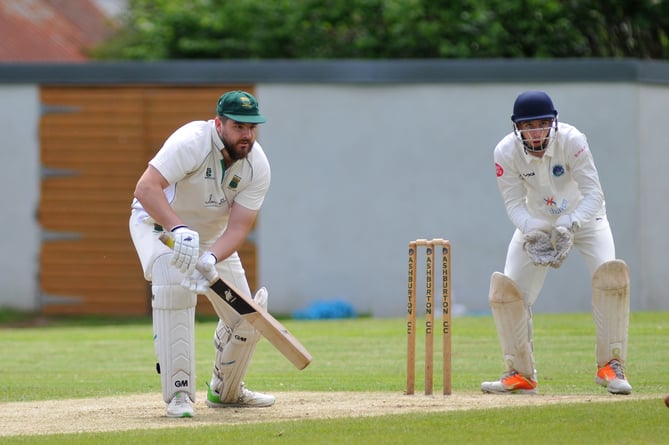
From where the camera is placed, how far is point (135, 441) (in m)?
5.10

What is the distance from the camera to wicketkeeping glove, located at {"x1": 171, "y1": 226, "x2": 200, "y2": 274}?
5.53 metres

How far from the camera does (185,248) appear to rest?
5527 millimetres

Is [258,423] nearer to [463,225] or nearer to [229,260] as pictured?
[229,260]

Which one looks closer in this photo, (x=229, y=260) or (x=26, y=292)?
(x=229, y=260)

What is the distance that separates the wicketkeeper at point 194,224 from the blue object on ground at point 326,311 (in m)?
7.44

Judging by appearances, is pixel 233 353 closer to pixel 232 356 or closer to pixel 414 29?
pixel 232 356

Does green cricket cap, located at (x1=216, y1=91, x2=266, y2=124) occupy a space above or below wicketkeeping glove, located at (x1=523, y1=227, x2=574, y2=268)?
above

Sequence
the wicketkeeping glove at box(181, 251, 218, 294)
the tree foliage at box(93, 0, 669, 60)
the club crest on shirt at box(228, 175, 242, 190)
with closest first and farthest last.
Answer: the wicketkeeping glove at box(181, 251, 218, 294) < the club crest on shirt at box(228, 175, 242, 190) < the tree foliage at box(93, 0, 669, 60)

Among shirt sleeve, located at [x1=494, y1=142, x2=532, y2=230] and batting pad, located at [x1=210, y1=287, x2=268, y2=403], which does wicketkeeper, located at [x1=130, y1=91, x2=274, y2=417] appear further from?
shirt sleeve, located at [x1=494, y1=142, x2=532, y2=230]

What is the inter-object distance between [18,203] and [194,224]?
28.6ft

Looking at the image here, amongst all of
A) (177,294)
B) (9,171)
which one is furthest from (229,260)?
(9,171)

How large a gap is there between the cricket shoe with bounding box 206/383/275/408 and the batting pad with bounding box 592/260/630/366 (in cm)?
171

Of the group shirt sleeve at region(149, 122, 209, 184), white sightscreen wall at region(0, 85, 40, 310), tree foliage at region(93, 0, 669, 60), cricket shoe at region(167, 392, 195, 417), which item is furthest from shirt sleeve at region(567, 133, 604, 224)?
tree foliage at region(93, 0, 669, 60)

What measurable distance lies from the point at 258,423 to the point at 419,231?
27.4ft
